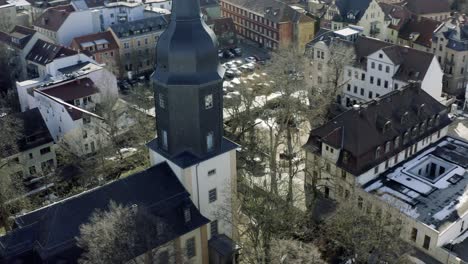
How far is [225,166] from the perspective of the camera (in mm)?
42250

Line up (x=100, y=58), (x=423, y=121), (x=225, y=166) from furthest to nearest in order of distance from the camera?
1. (x=100, y=58)
2. (x=423, y=121)
3. (x=225, y=166)

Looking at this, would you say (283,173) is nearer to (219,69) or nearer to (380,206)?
(380,206)

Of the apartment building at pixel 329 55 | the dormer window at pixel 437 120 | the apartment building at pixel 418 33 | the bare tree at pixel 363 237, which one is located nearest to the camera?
the bare tree at pixel 363 237

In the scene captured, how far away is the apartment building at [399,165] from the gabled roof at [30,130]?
31759mm

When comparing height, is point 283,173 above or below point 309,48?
below

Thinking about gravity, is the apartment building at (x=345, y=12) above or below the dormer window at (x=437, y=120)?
above

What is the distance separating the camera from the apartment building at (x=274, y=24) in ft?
340

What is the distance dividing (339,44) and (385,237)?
1601 inches

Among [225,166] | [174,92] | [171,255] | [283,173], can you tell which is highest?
[174,92]

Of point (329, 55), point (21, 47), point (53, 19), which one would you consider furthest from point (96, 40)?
point (329, 55)

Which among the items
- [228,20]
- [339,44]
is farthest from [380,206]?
[228,20]

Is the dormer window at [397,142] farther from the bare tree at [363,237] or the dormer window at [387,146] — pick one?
the bare tree at [363,237]

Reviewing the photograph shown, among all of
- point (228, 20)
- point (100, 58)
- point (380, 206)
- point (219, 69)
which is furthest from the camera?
point (228, 20)

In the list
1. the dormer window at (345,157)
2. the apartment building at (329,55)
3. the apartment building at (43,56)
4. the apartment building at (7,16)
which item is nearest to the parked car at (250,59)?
the apartment building at (329,55)
